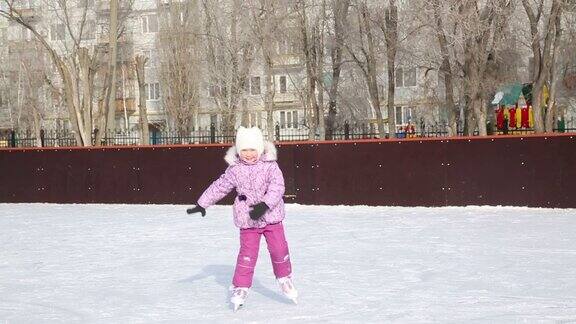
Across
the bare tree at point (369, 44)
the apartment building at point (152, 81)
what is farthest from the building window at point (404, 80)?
the bare tree at point (369, 44)

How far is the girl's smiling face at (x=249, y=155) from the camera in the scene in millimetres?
7234

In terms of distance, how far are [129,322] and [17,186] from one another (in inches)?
590

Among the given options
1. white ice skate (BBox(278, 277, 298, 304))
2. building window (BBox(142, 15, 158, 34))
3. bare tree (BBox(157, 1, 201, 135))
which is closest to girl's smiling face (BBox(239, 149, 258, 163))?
white ice skate (BBox(278, 277, 298, 304))

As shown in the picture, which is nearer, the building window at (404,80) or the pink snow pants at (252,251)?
the pink snow pants at (252,251)

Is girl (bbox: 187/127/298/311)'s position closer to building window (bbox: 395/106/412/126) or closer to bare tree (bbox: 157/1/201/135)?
bare tree (bbox: 157/1/201/135)

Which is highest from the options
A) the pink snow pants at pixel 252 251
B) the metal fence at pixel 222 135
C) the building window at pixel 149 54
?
the building window at pixel 149 54

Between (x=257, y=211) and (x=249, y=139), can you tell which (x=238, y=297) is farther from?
(x=249, y=139)

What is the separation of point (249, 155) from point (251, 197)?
0.32 meters

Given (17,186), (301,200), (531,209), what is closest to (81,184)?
(17,186)

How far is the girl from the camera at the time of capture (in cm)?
723

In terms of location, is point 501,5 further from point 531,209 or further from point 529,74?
point 529,74

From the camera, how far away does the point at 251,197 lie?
7.29 m

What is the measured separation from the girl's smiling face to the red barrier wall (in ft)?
33.2

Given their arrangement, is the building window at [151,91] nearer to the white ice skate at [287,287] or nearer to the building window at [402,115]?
the building window at [402,115]
